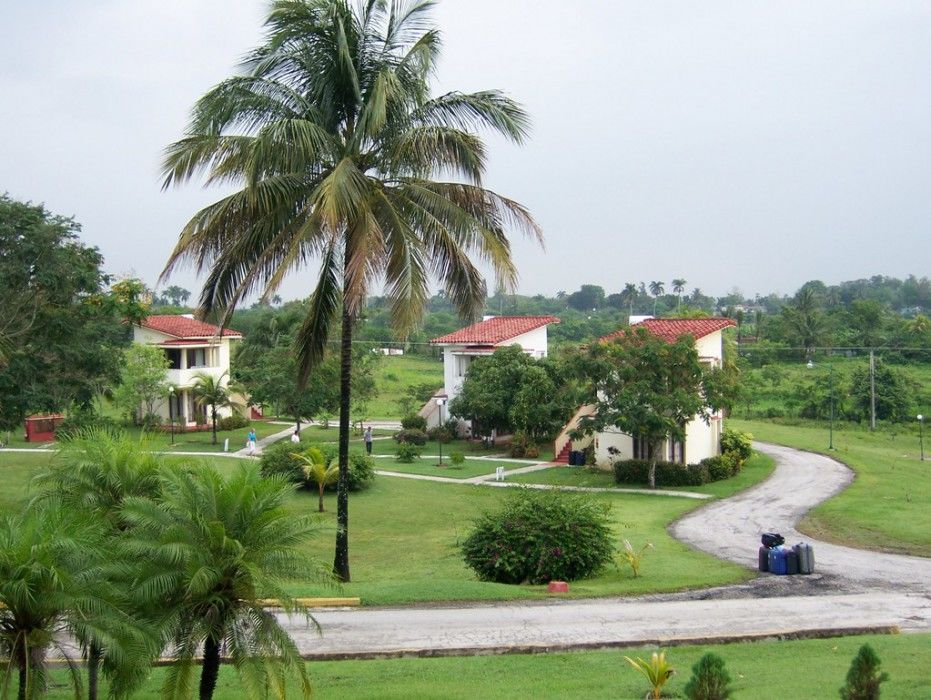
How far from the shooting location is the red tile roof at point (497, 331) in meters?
52.1

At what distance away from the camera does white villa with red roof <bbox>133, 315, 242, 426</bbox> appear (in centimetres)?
5334

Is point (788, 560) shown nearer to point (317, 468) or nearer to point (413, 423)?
point (317, 468)

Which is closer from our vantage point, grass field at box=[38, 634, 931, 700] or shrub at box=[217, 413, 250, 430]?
grass field at box=[38, 634, 931, 700]

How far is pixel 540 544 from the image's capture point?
766 inches

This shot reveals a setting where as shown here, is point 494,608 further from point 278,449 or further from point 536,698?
point 278,449

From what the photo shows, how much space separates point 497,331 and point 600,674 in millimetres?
41226

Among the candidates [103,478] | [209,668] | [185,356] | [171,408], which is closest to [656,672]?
[209,668]

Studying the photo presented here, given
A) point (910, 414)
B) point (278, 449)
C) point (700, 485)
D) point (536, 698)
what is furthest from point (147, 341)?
point (536, 698)

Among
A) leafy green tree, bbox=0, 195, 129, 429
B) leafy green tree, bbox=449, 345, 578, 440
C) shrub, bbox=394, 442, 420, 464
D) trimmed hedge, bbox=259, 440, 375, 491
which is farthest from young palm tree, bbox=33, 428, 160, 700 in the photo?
leafy green tree, bbox=449, 345, 578, 440

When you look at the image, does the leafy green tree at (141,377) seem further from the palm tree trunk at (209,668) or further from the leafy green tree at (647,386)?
the palm tree trunk at (209,668)

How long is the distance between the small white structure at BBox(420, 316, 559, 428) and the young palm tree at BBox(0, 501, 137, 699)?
4241cm

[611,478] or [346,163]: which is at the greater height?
[346,163]

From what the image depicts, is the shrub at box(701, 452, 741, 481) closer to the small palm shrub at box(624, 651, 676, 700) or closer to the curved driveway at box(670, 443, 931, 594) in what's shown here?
the curved driveway at box(670, 443, 931, 594)

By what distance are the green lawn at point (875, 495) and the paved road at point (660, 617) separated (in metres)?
2.90
